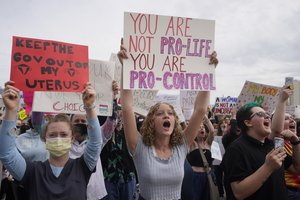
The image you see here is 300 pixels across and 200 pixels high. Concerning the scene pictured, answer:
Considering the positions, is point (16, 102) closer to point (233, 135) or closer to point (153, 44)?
point (153, 44)

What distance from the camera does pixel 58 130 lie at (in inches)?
103

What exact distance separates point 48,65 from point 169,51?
125 centimetres

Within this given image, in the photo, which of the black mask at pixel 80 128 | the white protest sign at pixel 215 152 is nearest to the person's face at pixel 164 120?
the black mask at pixel 80 128

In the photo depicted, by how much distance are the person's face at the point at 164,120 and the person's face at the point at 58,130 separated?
0.83m

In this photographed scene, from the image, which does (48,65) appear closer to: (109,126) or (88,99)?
(88,99)

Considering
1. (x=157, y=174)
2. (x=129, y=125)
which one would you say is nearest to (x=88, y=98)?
(x=129, y=125)

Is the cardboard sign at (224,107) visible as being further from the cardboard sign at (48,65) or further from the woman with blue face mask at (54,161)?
the woman with blue face mask at (54,161)

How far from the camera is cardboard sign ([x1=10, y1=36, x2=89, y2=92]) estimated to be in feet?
9.51

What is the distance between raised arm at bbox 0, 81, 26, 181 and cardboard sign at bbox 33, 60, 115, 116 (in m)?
1.45

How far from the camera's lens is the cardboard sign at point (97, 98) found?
3.89 metres

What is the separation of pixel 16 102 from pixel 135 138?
1.08 metres

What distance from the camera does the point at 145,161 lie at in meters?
2.77

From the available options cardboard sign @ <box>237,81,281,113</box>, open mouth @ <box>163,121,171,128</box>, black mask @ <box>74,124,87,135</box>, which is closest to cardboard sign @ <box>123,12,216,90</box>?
open mouth @ <box>163,121,171,128</box>

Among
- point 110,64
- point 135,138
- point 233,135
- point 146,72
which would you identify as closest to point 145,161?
point 135,138
